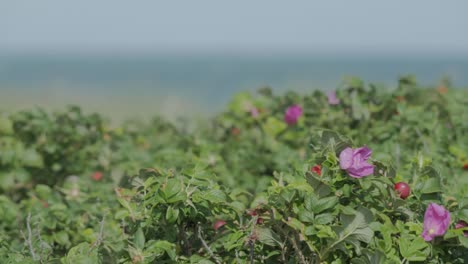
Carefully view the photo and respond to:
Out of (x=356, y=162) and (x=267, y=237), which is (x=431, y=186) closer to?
(x=356, y=162)

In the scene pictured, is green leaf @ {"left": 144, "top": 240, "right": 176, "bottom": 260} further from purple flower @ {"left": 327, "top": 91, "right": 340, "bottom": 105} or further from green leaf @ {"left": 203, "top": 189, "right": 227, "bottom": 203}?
purple flower @ {"left": 327, "top": 91, "right": 340, "bottom": 105}

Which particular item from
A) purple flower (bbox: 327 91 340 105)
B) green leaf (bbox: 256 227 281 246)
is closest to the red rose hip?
green leaf (bbox: 256 227 281 246)

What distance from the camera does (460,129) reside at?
10.9 feet

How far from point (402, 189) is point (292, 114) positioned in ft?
5.22

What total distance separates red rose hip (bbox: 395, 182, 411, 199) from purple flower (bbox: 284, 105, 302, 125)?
5.09 feet

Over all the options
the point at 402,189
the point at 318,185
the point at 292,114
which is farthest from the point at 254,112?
the point at 318,185

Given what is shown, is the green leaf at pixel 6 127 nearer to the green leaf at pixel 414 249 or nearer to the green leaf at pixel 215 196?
the green leaf at pixel 215 196

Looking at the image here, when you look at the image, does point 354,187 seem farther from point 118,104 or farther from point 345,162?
point 118,104

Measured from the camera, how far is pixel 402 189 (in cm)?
193

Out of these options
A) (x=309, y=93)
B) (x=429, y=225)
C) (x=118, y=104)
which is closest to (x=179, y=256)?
(x=429, y=225)

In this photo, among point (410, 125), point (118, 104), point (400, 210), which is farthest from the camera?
point (118, 104)

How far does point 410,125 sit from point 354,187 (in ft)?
4.30

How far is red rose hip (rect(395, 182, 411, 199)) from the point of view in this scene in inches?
75.9

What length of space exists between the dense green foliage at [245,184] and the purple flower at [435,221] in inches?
1.2
